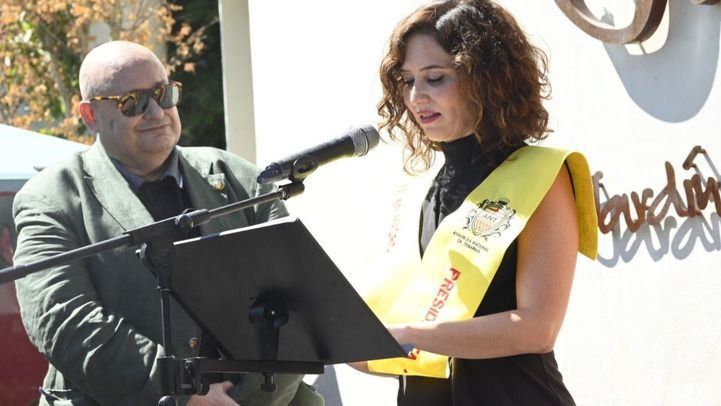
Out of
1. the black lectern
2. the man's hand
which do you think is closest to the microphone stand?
the black lectern

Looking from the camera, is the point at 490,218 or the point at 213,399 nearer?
the point at 490,218

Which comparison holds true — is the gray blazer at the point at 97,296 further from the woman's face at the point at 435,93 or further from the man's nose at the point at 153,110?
the woman's face at the point at 435,93

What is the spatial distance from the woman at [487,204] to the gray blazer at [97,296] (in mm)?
888

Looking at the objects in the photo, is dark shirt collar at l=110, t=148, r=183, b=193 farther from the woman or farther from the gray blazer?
the woman

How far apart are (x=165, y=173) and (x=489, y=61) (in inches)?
53.8

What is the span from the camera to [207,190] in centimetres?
405

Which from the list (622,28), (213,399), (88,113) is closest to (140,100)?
(88,113)

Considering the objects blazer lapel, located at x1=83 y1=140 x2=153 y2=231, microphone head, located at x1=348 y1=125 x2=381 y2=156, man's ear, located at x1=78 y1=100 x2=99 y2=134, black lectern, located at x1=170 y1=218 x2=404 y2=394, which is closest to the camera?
black lectern, located at x1=170 y1=218 x2=404 y2=394

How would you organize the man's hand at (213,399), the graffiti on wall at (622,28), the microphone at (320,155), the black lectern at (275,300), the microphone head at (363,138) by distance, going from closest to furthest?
1. the black lectern at (275,300)
2. the microphone at (320,155)
3. the microphone head at (363,138)
4. the man's hand at (213,399)
5. the graffiti on wall at (622,28)

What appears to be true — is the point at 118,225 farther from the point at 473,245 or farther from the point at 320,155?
the point at 473,245

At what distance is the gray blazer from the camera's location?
3.70m

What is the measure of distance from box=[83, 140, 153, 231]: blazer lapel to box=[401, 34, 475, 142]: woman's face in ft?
3.65

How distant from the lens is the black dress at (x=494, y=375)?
9.96 feet

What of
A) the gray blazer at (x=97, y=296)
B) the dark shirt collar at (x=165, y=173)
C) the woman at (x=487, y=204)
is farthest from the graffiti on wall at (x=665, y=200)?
the dark shirt collar at (x=165, y=173)
